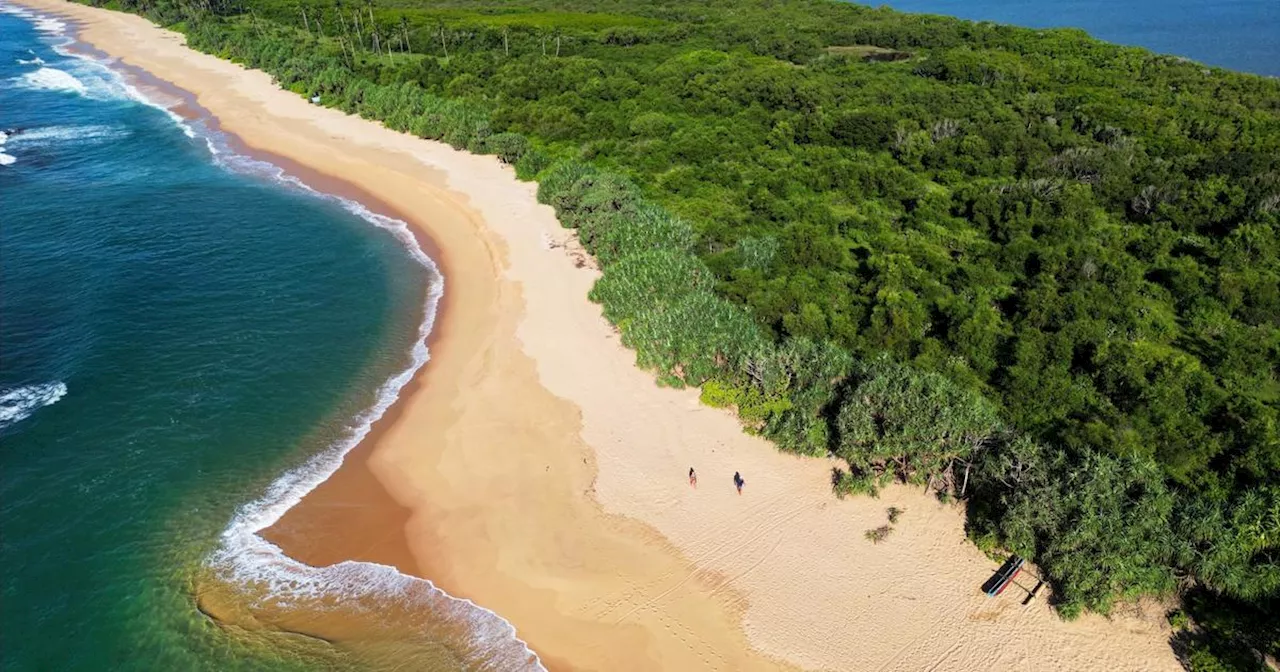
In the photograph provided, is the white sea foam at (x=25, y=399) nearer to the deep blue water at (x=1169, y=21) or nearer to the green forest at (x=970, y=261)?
A: the green forest at (x=970, y=261)

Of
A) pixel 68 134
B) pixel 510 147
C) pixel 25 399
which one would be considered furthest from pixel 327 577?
pixel 68 134

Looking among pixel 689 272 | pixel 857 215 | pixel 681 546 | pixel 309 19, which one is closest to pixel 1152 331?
pixel 857 215

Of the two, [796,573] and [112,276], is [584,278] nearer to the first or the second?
[796,573]

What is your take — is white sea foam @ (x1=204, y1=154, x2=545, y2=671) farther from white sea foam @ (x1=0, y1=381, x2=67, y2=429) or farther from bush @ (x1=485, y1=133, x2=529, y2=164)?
bush @ (x1=485, y1=133, x2=529, y2=164)

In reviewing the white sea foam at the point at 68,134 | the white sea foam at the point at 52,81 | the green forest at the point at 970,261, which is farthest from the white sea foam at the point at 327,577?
the white sea foam at the point at 52,81

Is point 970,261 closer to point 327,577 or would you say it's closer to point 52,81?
point 327,577
